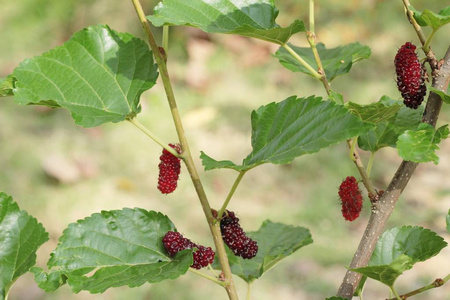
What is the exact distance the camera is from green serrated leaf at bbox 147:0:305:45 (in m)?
0.62

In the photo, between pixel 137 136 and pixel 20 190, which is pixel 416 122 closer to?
pixel 20 190

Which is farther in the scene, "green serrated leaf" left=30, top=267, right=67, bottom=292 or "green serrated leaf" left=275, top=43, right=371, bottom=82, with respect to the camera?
"green serrated leaf" left=275, top=43, right=371, bottom=82

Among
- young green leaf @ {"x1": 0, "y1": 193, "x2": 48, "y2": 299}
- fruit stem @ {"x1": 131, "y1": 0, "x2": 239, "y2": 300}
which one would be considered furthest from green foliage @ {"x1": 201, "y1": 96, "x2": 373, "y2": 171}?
young green leaf @ {"x1": 0, "y1": 193, "x2": 48, "y2": 299}

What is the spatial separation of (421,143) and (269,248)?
33 centimetres

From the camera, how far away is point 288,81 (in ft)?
9.47

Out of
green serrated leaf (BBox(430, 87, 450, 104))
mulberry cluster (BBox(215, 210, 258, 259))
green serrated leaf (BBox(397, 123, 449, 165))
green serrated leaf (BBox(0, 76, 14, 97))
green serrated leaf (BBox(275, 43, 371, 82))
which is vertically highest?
green serrated leaf (BBox(275, 43, 371, 82))

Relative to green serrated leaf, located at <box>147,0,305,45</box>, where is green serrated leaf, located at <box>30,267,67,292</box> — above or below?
below

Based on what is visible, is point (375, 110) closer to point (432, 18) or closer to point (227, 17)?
point (432, 18)

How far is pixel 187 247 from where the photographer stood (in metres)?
0.64

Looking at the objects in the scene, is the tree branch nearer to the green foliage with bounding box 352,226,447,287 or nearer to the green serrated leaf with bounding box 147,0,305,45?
the green foliage with bounding box 352,226,447,287

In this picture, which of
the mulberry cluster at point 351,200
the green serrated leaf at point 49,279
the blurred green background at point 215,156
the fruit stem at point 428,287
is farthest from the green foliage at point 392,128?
the blurred green background at point 215,156

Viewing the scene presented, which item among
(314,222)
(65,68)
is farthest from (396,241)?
(314,222)

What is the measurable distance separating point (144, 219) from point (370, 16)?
2.83m

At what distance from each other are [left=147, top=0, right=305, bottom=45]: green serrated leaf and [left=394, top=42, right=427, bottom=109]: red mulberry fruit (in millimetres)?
124
